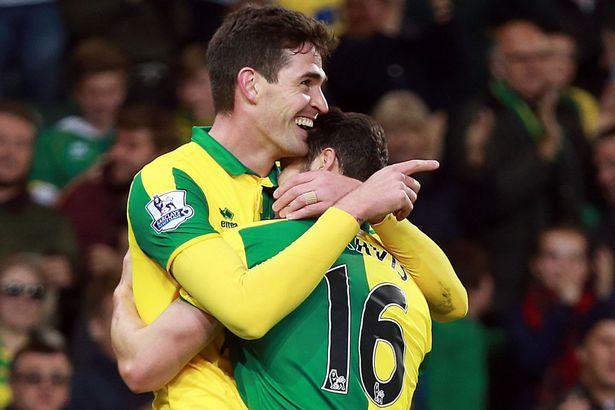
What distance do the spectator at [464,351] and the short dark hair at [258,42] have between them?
3444mm

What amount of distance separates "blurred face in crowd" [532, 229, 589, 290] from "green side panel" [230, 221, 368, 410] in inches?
173

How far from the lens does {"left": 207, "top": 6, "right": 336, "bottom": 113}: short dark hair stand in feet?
14.0

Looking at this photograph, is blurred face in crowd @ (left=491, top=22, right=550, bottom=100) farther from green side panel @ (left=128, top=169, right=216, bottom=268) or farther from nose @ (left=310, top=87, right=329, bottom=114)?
green side panel @ (left=128, top=169, right=216, bottom=268)

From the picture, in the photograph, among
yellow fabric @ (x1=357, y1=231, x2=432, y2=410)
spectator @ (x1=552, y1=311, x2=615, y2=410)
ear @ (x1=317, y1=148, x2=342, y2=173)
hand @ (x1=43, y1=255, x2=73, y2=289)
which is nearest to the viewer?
→ yellow fabric @ (x1=357, y1=231, x2=432, y2=410)

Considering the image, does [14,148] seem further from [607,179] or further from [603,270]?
[607,179]

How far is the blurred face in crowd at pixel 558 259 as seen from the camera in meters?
8.26

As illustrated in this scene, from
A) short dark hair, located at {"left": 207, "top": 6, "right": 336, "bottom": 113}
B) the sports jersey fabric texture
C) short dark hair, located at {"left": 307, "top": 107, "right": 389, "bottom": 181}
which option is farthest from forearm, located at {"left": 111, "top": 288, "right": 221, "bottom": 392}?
short dark hair, located at {"left": 207, "top": 6, "right": 336, "bottom": 113}

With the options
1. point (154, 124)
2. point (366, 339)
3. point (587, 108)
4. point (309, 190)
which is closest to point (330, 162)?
point (309, 190)

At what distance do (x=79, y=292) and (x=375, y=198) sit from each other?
3833 millimetres

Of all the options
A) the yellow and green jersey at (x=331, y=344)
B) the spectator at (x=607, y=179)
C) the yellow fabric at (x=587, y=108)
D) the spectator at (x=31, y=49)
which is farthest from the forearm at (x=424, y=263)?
the yellow fabric at (x=587, y=108)

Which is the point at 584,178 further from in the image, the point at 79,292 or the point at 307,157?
the point at 307,157

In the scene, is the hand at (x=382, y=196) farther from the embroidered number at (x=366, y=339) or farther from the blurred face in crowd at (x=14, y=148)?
the blurred face in crowd at (x=14, y=148)

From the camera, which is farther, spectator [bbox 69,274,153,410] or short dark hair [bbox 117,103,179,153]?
short dark hair [bbox 117,103,179,153]

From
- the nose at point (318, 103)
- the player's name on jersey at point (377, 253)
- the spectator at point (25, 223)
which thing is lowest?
the spectator at point (25, 223)
